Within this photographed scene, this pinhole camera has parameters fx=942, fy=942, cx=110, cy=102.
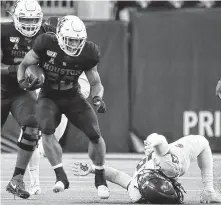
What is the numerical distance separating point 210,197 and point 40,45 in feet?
6.73

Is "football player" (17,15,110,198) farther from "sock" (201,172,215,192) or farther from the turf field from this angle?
"sock" (201,172,215,192)

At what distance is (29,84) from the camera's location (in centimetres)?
857

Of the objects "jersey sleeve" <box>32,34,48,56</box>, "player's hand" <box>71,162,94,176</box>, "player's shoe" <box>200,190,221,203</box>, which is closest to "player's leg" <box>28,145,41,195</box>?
"player's hand" <box>71,162,94,176</box>

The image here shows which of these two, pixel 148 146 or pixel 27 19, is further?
pixel 27 19

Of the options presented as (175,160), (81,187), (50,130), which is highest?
(50,130)

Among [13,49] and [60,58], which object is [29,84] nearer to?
[60,58]

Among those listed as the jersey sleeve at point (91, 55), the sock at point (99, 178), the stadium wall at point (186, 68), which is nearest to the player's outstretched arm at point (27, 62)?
the jersey sleeve at point (91, 55)

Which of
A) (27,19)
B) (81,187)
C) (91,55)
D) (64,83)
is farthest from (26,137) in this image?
(81,187)

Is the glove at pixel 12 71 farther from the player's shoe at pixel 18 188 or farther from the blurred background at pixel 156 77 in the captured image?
the blurred background at pixel 156 77

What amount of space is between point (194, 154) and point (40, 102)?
1.53 metres

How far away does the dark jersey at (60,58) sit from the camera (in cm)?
855

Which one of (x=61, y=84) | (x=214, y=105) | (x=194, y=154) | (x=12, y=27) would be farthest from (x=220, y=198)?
(x=214, y=105)

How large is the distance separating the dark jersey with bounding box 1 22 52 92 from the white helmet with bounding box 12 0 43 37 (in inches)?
2.6

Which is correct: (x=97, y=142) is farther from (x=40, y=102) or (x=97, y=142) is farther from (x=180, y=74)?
(x=180, y=74)
